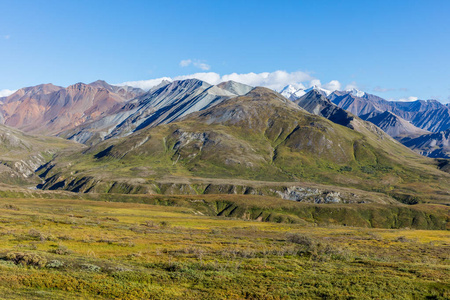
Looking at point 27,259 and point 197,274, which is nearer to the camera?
point 27,259

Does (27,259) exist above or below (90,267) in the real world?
above

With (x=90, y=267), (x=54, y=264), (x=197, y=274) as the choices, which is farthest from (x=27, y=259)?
(x=197, y=274)

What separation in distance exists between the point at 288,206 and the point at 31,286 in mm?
176476

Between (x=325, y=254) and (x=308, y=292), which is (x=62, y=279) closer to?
(x=308, y=292)

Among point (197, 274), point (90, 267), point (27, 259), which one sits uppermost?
point (27, 259)

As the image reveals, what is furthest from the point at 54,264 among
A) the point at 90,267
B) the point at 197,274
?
the point at 197,274

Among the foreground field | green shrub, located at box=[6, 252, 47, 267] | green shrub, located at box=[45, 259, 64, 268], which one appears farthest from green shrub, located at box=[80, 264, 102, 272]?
green shrub, located at box=[6, 252, 47, 267]

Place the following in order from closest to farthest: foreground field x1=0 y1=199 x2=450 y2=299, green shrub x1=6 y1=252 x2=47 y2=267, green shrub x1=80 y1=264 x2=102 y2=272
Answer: foreground field x1=0 y1=199 x2=450 y2=299 → green shrub x1=80 y1=264 x2=102 y2=272 → green shrub x1=6 y1=252 x2=47 y2=267

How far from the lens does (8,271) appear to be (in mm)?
33219

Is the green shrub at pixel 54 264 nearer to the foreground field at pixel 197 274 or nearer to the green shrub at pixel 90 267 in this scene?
the foreground field at pixel 197 274

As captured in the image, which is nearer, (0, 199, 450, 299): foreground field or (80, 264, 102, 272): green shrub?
(0, 199, 450, 299): foreground field

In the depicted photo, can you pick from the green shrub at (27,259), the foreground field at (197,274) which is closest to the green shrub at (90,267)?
the foreground field at (197,274)

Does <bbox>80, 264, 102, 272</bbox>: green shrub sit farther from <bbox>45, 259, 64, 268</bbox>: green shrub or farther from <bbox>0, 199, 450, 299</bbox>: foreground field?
<bbox>45, 259, 64, 268</bbox>: green shrub

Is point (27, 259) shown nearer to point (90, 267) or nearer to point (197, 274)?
point (90, 267)
